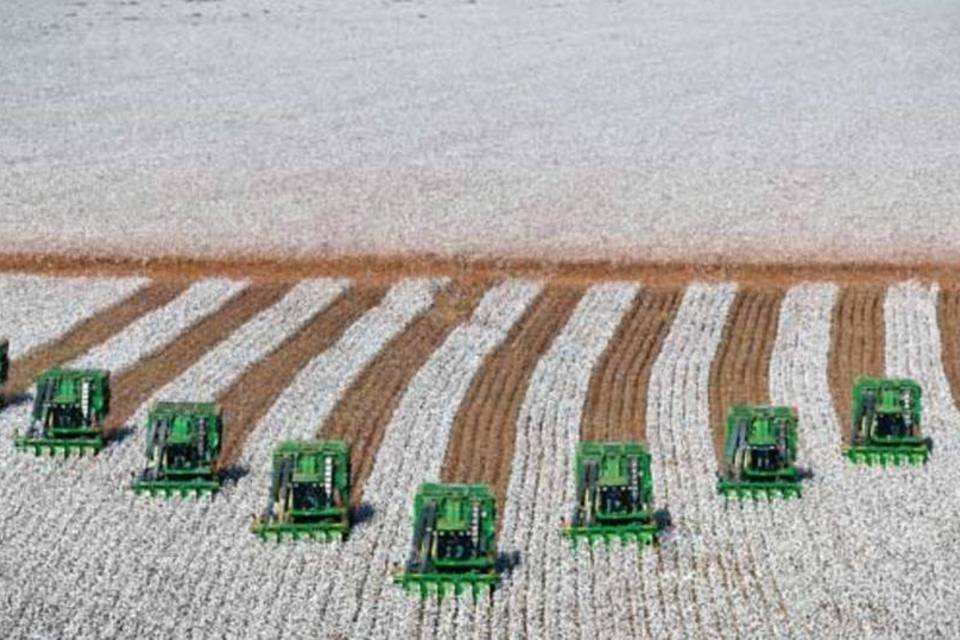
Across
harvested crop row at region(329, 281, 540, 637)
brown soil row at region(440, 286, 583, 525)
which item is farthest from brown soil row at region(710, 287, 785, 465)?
harvested crop row at region(329, 281, 540, 637)

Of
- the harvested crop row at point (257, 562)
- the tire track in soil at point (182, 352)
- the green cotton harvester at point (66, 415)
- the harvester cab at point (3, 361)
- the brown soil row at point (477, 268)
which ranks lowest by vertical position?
the harvested crop row at point (257, 562)

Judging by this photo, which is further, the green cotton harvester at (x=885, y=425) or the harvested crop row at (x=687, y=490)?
the green cotton harvester at (x=885, y=425)

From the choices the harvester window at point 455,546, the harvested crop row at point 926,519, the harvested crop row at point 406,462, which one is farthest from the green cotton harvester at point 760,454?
the harvester window at point 455,546

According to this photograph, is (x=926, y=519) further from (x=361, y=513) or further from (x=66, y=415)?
(x=66, y=415)

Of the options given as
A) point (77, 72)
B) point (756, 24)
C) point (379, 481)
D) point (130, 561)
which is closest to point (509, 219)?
point (379, 481)

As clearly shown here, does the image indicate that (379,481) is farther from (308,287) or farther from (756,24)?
(756,24)

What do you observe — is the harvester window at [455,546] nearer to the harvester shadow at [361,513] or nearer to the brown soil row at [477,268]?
the harvester shadow at [361,513]

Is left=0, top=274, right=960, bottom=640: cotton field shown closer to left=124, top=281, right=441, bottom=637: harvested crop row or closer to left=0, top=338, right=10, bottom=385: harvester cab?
left=124, top=281, right=441, bottom=637: harvested crop row
